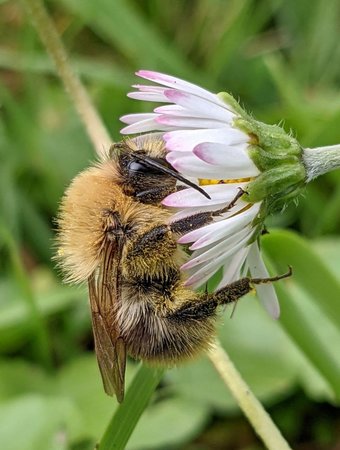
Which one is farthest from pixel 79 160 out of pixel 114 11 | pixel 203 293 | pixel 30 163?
pixel 203 293

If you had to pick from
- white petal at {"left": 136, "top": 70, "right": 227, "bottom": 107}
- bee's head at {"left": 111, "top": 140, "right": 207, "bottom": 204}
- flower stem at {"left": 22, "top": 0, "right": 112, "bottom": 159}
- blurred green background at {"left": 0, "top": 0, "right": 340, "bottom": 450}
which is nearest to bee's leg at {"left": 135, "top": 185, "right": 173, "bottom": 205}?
bee's head at {"left": 111, "top": 140, "right": 207, "bottom": 204}

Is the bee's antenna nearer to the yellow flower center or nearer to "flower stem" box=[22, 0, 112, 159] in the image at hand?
the yellow flower center

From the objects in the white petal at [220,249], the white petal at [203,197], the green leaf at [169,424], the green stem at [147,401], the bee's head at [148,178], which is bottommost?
the green leaf at [169,424]

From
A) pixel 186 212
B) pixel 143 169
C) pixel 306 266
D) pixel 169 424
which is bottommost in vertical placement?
pixel 169 424

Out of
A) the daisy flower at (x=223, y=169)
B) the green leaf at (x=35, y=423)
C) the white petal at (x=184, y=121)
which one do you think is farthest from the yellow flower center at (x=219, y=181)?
the green leaf at (x=35, y=423)

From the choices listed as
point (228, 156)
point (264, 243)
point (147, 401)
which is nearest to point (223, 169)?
point (228, 156)

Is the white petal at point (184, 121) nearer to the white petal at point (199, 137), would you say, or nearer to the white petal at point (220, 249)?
the white petal at point (199, 137)

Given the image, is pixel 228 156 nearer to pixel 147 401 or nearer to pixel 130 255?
pixel 130 255
